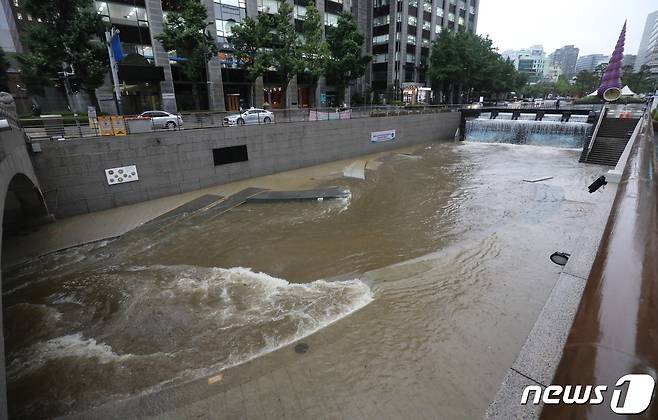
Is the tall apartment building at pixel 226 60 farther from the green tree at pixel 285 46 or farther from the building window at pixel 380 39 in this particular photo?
the green tree at pixel 285 46

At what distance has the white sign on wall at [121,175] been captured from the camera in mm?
16000

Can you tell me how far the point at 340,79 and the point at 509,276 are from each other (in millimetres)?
33614

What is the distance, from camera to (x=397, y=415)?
514 cm

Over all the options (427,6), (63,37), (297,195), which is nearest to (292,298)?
(297,195)

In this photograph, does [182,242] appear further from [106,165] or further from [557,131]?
[557,131]

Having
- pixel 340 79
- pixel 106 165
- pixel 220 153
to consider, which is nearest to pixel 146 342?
pixel 106 165

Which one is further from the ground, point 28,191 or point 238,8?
point 238,8

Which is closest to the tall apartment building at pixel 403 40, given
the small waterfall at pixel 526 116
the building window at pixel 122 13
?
the small waterfall at pixel 526 116

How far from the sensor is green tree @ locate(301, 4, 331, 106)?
31.7 metres

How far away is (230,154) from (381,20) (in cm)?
5127

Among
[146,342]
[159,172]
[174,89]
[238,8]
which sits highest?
[238,8]

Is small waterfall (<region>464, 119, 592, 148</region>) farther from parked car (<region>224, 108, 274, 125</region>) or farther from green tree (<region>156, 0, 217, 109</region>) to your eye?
green tree (<region>156, 0, 217, 109</region>)

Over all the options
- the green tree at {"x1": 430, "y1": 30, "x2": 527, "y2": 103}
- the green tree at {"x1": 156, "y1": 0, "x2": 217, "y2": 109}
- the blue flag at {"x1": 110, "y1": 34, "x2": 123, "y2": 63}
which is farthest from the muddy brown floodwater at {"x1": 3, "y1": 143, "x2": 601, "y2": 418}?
the green tree at {"x1": 430, "y1": 30, "x2": 527, "y2": 103}

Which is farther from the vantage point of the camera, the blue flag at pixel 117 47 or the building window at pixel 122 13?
the building window at pixel 122 13
